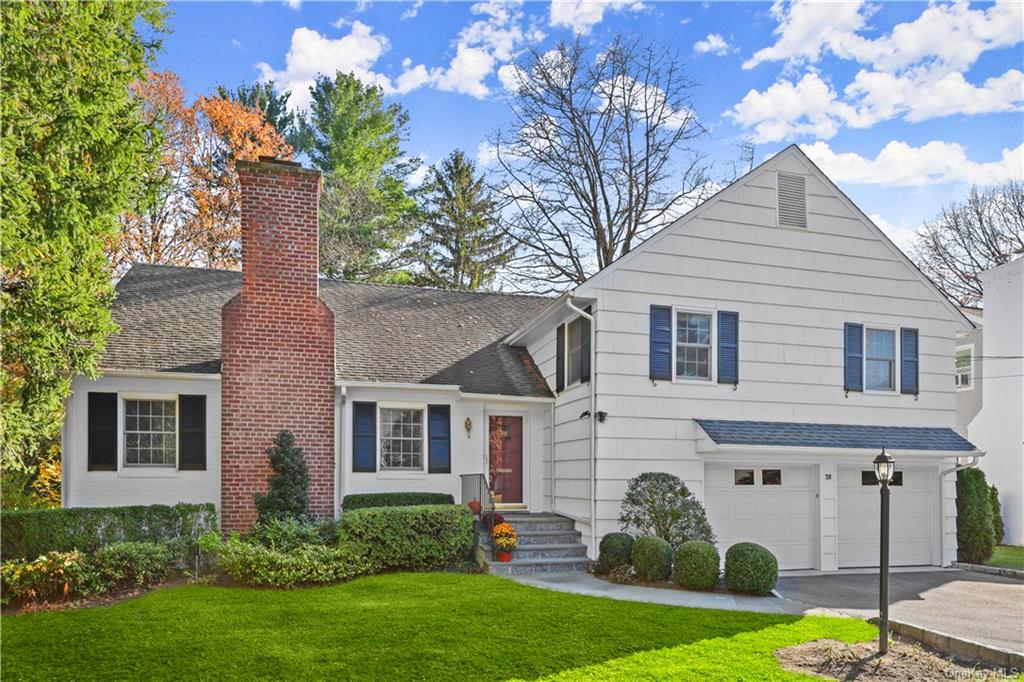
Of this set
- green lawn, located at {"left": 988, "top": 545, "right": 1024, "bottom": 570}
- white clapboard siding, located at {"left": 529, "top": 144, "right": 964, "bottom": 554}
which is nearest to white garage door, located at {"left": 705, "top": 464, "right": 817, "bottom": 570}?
white clapboard siding, located at {"left": 529, "top": 144, "right": 964, "bottom": 554}

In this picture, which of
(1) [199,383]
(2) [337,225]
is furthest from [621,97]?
(1) [199,383]

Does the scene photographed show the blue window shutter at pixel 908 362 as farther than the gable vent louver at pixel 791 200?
Yes

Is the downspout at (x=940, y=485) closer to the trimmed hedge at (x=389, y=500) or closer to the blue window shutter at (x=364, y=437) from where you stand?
the trimmed hedge at (x=389, y=500)

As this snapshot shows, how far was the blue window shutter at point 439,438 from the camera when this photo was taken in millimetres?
14578

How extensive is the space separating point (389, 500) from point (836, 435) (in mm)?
7886

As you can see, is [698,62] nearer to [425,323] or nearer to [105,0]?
[425,323]

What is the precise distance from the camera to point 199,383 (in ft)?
44.5

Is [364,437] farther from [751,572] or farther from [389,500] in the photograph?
[751,572]

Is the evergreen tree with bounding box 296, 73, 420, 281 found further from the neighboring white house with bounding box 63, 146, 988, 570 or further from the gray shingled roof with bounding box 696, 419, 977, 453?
the gray shingled roof with bounding box 696, 419, 977, 453

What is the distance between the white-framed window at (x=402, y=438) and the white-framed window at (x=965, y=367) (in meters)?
16.6

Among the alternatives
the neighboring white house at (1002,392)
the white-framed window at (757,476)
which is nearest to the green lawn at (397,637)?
the white-framed window at (757,476)

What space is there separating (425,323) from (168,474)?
19.8 ft

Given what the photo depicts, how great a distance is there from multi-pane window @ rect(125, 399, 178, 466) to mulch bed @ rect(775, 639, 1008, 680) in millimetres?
10189

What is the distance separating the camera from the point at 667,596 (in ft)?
35.3
